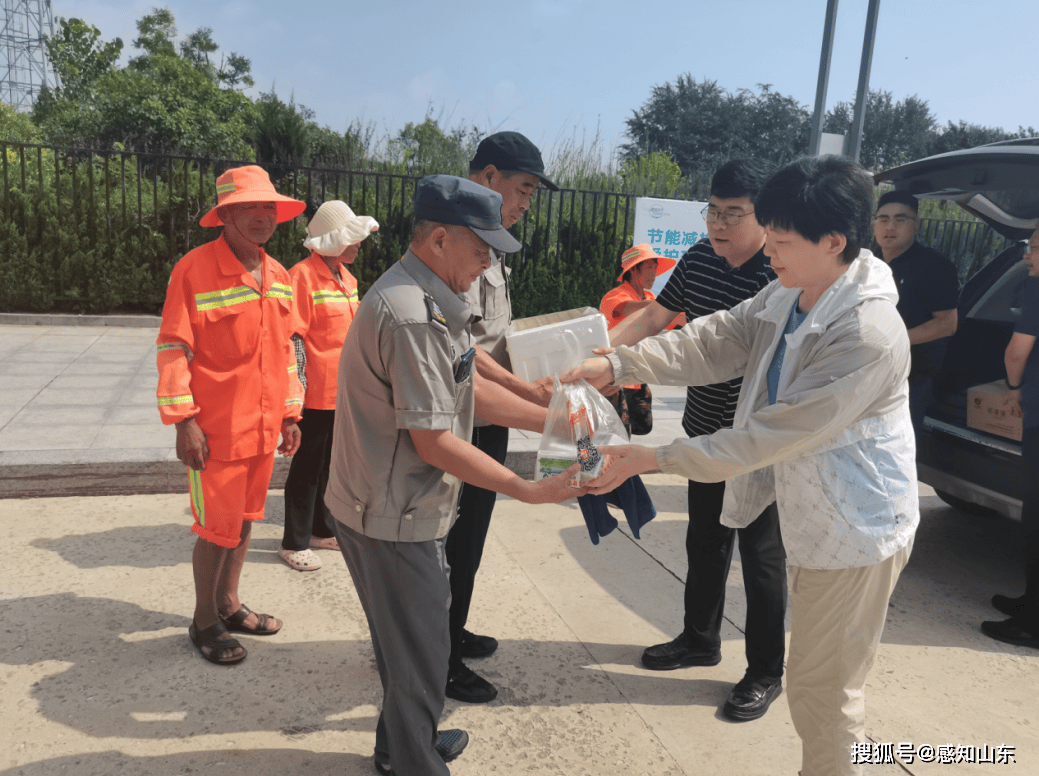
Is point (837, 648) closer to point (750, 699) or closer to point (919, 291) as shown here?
point (750, 699)

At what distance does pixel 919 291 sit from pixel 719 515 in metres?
2.32

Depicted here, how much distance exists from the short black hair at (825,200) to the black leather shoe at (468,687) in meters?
1.96

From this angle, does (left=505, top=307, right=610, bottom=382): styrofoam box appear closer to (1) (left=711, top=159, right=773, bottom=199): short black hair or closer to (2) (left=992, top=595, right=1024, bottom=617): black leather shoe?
(1) (left=711, top=159, right=773, bottom=199): short black hair

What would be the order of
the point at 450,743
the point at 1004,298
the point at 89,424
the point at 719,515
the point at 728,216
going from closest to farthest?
the point at 450,743, the point at 728,216, the point at 719,515, the point at 1004,298, the point at 89,424

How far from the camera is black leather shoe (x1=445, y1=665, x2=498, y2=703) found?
2861 mm

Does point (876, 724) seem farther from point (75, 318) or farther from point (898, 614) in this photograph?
point (75, 318)

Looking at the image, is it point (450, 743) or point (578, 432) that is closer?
point (578, 432)

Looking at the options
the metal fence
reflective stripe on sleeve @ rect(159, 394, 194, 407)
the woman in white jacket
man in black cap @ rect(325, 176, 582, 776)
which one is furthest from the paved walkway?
the woman in white jacket

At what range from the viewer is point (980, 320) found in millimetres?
5129

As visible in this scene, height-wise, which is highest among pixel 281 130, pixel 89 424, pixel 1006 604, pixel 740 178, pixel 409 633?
pixel 281 130

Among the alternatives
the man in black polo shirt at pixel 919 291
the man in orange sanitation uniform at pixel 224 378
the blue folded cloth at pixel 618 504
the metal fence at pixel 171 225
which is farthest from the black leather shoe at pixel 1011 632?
the metal fence at pixel 171 225

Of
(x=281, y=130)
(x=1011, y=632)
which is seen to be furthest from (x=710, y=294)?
(x=281, y=130)

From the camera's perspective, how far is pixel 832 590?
82.4 inches

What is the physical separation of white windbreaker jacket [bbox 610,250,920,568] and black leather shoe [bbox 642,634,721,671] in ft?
3.90
